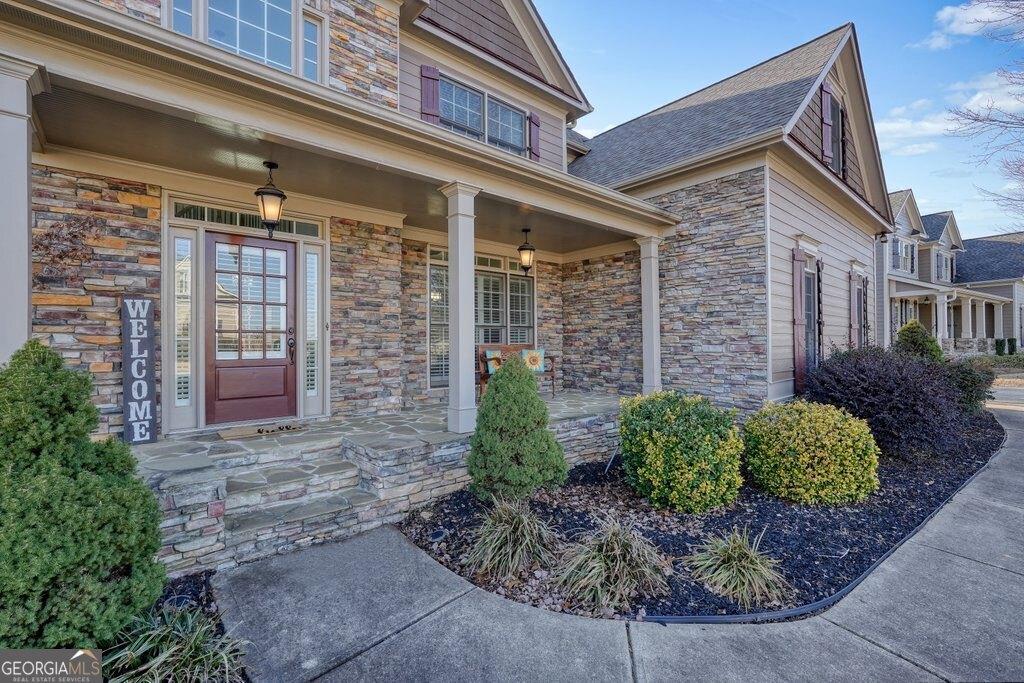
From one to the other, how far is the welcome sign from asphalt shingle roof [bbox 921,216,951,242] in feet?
87.5

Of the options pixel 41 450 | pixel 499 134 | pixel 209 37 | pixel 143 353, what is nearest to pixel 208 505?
pixel 41 450

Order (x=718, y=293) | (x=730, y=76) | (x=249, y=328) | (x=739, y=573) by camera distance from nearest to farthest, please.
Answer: (x=739, y=573) < (x=249, y=328) < (x=718, y=293) < (x=730, y=76)

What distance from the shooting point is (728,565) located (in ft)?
9.42

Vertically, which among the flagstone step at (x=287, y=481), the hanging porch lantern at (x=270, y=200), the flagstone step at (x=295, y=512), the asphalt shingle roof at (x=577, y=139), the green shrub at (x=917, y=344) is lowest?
the flagstone step at (x=295, y=512)

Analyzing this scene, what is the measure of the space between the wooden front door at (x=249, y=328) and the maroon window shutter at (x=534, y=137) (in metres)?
4.31

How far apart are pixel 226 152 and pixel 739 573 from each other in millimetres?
5156

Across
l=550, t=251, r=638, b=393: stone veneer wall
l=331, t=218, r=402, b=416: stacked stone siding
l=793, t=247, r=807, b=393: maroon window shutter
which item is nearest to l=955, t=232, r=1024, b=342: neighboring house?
l=793, t=247, r=807, b=393: maroon window shutter

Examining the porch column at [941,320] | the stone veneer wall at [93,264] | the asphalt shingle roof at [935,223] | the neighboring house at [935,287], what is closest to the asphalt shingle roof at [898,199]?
the neighboring house at [935,287]

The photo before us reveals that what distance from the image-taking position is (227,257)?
4.86 metres

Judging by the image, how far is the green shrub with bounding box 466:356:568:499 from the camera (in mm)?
3713

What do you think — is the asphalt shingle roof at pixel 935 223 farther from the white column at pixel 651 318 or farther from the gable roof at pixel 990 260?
the white column at pixel 651 318

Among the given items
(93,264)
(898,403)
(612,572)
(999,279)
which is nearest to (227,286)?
(93,264)

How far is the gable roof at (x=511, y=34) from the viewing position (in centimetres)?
671

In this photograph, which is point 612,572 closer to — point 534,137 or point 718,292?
point 718,292
